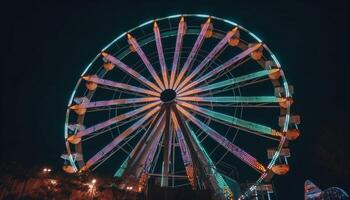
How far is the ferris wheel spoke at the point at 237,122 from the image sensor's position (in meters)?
20.1

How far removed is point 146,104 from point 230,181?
690cm

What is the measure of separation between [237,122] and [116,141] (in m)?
6.95

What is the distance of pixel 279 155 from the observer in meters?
19.6

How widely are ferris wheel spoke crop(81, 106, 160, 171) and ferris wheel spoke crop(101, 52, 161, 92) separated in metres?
1.49

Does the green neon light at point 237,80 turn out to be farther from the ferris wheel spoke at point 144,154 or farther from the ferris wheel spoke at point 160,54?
the ferris wheel spoke at point 144,154

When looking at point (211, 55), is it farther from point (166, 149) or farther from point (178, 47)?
point (166, 149)

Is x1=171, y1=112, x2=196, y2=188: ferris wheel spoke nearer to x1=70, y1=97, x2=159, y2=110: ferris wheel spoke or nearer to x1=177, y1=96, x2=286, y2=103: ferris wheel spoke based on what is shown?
x1=177, y1=96, x2=286, y2=103: ferris wheel spoke

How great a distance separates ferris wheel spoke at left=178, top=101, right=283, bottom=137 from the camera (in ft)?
66.0

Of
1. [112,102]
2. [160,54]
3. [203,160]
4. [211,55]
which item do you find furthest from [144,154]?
[211,55]

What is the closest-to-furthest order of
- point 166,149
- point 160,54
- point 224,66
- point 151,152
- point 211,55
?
point 166,149
point 151,152
point 224,66
point 211,55
point 160,54

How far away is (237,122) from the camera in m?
20.7

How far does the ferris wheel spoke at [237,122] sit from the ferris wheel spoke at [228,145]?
51 centimetres

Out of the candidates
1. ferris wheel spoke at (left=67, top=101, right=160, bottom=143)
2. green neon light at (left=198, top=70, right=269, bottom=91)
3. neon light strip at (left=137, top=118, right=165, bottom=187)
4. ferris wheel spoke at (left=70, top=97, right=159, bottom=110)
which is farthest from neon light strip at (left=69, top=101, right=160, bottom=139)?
green neon light at (left=198, top=70, right=269, bottom=91)

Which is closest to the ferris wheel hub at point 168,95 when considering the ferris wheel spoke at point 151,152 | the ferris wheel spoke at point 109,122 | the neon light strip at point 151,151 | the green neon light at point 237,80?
the ferris wheel spoke at point 109,122
